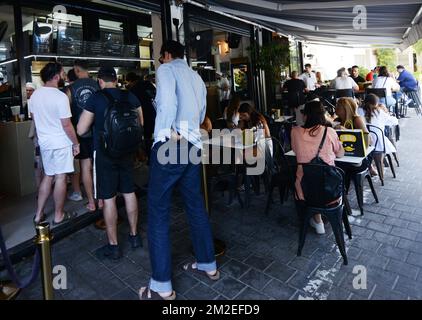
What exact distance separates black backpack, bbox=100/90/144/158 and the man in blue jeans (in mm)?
569

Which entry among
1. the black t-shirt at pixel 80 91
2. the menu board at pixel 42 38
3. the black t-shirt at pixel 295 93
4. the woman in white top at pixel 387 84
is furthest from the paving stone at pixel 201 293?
the woman in white top at pixel 387 84

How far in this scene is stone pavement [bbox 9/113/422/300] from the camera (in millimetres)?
2555

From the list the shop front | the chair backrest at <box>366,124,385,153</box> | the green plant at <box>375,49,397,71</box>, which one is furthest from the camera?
the green plant at <box>375,49,397,71</box>

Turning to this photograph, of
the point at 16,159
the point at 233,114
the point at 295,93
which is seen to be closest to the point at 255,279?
the point at 233,114

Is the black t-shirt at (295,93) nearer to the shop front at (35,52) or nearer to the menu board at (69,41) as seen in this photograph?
the shop front at (35,52)

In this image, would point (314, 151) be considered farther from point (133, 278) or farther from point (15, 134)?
point (15, 134)

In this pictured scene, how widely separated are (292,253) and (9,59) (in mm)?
6216

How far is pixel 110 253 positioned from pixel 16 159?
279 cm

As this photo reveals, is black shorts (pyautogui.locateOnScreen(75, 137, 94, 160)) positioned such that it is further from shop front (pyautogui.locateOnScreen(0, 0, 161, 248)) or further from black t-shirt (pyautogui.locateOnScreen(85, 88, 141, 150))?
black t-shirt (pyautogui.locateOnScreen(85, 88, 141, 150))

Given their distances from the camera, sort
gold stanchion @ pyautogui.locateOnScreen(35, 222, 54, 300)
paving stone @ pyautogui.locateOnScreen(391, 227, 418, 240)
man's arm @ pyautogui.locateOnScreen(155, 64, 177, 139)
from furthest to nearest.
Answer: paving stone @ pyautogui.locateOnScreen(391, 227, 418, 240) → man's arm @ pyautogui.locateOnScreen(155, 64, 177, 139) → gold stanchion @ pyautogui.locateOnScreen(35, 222, 54, 300)

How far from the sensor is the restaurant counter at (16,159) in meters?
4.95

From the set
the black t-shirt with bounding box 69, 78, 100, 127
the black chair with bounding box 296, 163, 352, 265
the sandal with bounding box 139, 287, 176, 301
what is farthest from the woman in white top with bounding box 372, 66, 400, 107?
the sandal with bounding box 139, 287, 176, 301

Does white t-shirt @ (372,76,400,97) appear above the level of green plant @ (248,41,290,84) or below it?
below
